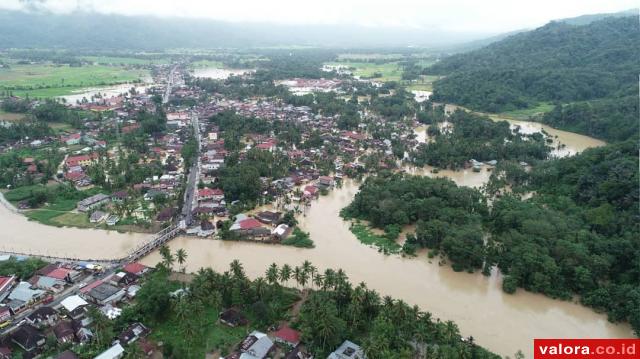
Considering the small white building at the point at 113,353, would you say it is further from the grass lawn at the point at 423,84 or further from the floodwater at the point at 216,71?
the floodwater at the point at 216,71

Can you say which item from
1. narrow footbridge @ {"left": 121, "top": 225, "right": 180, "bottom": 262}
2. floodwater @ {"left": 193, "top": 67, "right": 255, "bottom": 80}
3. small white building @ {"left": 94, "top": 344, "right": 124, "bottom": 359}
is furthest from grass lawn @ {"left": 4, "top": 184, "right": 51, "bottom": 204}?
floodwater @ {"left": 193, "top": 67, "right": 255, "bottom": 80}

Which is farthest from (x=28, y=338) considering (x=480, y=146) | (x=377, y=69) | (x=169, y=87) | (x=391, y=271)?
(x=377, y=69)

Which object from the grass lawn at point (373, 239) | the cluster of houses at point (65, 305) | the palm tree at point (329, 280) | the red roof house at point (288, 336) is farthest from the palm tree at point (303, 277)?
the cluster of houses at point (65, 305)

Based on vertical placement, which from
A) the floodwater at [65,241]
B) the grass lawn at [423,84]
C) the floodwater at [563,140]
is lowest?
the floodwater at [65,241]

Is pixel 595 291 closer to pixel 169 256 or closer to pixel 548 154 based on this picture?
pixel 169 256

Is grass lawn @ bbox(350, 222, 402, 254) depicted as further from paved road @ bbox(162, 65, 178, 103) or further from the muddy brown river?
paved road @ bbox(162, 65, 178, 103)

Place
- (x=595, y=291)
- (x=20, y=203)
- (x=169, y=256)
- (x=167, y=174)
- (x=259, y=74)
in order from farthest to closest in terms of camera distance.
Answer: (x=259, y=74) → (x=167, y=174) → (x=20, y=203) → (x=169, y=256) → (x=595, y=291)

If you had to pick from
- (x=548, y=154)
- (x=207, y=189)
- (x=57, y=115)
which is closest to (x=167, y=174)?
(x=207, y=189)
